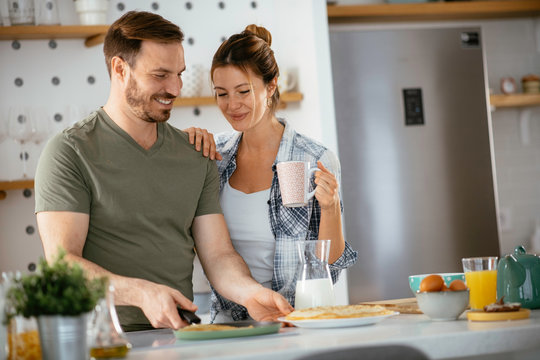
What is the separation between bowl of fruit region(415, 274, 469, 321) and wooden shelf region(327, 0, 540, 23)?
105 inches

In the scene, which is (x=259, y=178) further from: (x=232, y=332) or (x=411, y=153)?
(x=411, y=153)

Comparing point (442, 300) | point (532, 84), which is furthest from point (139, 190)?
point (532, 84)

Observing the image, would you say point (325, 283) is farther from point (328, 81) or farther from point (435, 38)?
point (435, 38)

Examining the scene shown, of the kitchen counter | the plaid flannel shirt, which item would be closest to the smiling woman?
the plaid flannel shirt

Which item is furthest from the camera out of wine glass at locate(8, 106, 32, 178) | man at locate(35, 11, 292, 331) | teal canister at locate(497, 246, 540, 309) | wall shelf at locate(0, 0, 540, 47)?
wall shelf at locate(0, 0, 540, 47)


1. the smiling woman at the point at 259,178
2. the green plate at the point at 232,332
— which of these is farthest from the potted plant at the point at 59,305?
the smiling woman at the point at 259,178

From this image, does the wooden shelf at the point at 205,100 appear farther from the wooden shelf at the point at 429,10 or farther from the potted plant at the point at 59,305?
the potted plant at the point at 59,305

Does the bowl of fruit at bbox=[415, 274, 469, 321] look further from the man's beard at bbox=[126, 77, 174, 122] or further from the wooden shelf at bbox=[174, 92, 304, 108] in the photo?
the wooden shelf at bbox=[174, 92, 304, 108]

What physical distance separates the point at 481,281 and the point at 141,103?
3.33 feet

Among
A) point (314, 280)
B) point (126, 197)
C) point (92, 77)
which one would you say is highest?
point (92, 77)

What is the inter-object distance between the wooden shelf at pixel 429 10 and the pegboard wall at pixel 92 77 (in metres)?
0.35

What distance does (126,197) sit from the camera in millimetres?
2039

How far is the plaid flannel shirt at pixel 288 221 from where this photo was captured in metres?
2.21

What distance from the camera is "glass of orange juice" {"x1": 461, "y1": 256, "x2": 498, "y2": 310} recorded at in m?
1.75
